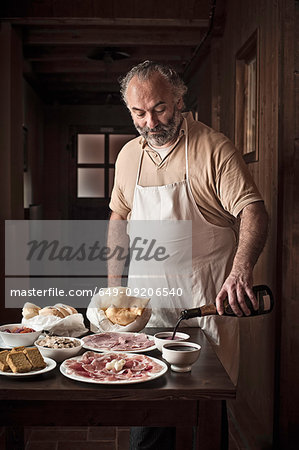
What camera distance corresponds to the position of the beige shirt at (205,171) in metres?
2.31

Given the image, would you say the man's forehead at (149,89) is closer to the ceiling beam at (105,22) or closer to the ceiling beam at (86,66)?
the ceiling beam at (105,22)

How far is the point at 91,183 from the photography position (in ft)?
31.5

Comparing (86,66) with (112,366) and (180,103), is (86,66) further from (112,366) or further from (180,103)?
(112,366)

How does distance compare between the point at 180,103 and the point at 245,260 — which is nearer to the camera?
the point at 245,260

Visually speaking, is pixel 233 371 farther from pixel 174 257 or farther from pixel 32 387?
pixel 32 387

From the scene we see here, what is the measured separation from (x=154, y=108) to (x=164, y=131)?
108 mm

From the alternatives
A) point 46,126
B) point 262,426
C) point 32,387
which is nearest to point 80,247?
point 46,126

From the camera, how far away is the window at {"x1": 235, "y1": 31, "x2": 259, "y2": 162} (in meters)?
3.66

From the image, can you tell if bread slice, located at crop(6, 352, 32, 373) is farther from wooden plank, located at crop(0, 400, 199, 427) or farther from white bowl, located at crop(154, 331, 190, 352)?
white bowl, located at crop(154, 331, 190, 352)

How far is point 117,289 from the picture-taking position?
2.18m

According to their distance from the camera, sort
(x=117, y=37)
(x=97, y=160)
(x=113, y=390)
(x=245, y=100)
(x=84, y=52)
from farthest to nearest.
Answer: (x=97, y=160) → (x=84, y=52) → (x=117, y=37) → (x=245, y=100) → (x=113, y=390)

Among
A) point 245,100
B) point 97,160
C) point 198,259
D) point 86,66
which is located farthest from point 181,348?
point 97,160

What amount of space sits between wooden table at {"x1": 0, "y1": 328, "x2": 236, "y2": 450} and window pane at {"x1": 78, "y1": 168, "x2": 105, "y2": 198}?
808 centimetres

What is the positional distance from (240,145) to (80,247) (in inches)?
261
